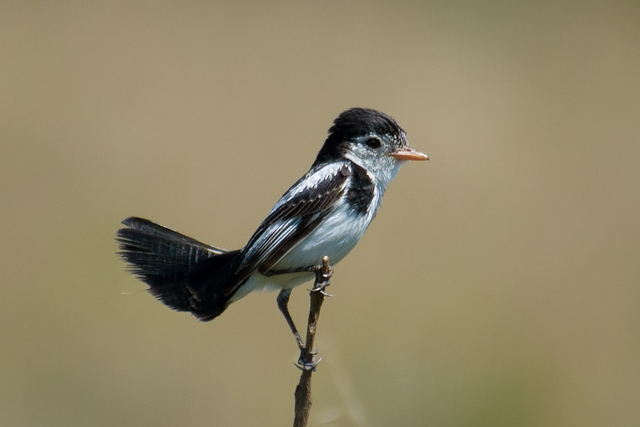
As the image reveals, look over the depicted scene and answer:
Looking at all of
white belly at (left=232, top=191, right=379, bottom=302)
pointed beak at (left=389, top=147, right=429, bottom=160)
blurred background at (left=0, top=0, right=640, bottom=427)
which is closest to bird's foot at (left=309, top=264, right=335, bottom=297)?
white belly at (left=232, top=191, right=379, bottom=302)

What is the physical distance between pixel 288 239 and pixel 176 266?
2.12 feet

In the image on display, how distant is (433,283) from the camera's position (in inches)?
325

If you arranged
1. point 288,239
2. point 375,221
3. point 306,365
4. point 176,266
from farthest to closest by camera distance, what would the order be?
point 375,221 → point 176,266 → point 288,239 → point 306,365

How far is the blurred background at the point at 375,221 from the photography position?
721cm

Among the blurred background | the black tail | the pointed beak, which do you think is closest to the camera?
the black tail

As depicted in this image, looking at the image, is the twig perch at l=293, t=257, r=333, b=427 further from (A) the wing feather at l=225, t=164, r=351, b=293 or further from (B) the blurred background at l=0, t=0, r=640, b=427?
(B) the blurred background at l=0, t=0, r=640, b=427

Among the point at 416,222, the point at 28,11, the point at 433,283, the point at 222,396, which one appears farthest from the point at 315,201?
the point at 28,11

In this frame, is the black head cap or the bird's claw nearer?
the bird's claw

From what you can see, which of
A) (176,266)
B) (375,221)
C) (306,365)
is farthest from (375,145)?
(375,221)

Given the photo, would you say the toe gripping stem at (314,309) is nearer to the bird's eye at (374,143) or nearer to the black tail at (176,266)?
the black tail at (176,266)

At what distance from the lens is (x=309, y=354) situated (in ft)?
11.8

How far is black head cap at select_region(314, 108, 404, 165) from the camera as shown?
4613 mm

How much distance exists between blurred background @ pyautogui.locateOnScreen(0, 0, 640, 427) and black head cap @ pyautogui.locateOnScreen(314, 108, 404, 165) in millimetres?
1200

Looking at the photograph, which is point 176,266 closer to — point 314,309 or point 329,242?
point 329,242
